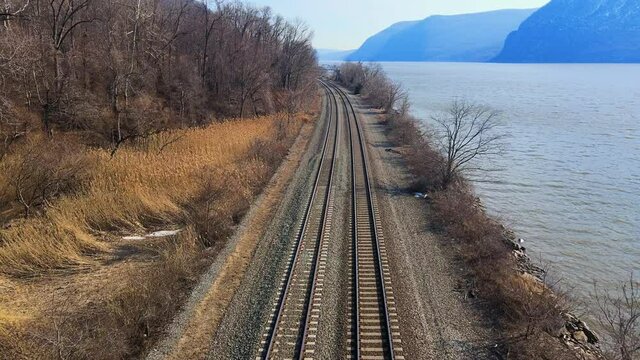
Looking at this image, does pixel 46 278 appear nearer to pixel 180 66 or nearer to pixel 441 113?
pixel 180 66

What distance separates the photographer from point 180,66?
46.5 metres

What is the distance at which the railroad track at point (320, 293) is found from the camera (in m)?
10.5

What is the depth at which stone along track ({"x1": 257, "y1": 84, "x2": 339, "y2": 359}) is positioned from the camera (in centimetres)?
1051

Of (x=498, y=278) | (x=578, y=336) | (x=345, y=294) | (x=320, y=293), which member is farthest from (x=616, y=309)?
(x=320, y=293)

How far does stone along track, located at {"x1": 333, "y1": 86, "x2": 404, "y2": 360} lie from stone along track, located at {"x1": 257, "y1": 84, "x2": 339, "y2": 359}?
1025 millimetres

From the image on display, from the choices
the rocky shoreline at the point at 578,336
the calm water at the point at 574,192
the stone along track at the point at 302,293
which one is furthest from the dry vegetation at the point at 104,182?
the calm water at the point at 574,192

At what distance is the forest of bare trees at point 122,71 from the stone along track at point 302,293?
12.5 metres

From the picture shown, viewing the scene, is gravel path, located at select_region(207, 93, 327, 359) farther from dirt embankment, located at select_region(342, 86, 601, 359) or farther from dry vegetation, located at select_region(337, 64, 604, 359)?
dry vegetation, located at select_region(337, 64, 604, 359)

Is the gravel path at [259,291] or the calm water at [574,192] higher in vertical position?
the gravel path at [259,291]

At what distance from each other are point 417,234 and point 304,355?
8.84 meters

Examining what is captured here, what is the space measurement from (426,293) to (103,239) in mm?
11294

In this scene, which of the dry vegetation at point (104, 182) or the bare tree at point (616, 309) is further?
the bare tree at point (616, 309)

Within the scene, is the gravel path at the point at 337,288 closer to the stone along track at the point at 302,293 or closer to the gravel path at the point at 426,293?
the stone along track at the point at 302,293

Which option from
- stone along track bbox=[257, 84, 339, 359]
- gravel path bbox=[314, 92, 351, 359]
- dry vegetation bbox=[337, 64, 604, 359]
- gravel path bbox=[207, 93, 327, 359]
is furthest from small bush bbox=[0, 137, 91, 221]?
dry vegetation bbox=[337, 64, 604, 359]
